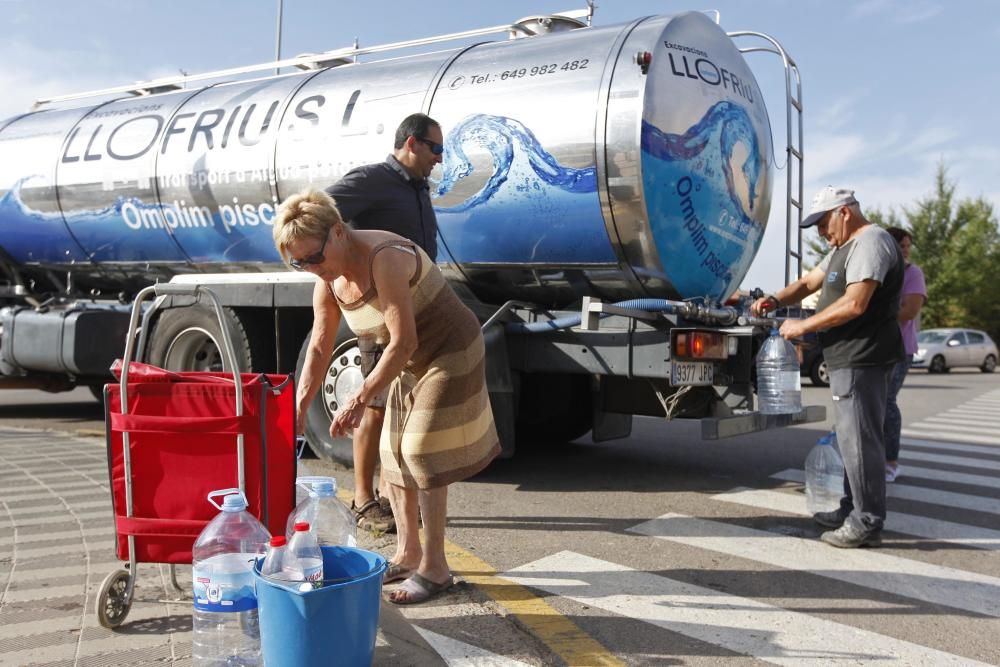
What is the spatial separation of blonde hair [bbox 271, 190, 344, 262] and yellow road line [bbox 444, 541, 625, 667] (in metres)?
1.62

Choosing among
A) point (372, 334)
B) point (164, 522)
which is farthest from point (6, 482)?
point (372, 334)

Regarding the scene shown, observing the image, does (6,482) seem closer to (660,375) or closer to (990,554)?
(660,375)

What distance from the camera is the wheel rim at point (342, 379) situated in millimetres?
5543

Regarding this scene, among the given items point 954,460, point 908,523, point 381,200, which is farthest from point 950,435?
point 381,200

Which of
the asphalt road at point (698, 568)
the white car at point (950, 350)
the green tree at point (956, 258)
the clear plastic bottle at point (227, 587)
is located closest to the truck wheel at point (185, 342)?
the asphalt road at point (698, 568)

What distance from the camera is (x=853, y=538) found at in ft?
13.9

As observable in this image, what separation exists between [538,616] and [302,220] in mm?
1729

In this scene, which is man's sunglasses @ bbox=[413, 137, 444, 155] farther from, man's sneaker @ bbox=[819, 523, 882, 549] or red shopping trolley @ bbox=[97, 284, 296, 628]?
man's sneaker @ bbox=[819, 523, 882, 549]

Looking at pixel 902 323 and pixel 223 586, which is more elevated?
pixel 902 323

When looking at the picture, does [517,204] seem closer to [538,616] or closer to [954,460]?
[538,616]

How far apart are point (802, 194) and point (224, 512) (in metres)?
4.90

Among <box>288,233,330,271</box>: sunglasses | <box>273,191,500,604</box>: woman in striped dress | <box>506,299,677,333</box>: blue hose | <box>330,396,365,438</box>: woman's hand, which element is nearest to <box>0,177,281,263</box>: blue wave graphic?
<box>506,299,677,333</box>: blue hose

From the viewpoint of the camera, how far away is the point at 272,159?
619 cm

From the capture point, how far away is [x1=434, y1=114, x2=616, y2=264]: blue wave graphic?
5074 millimetres
